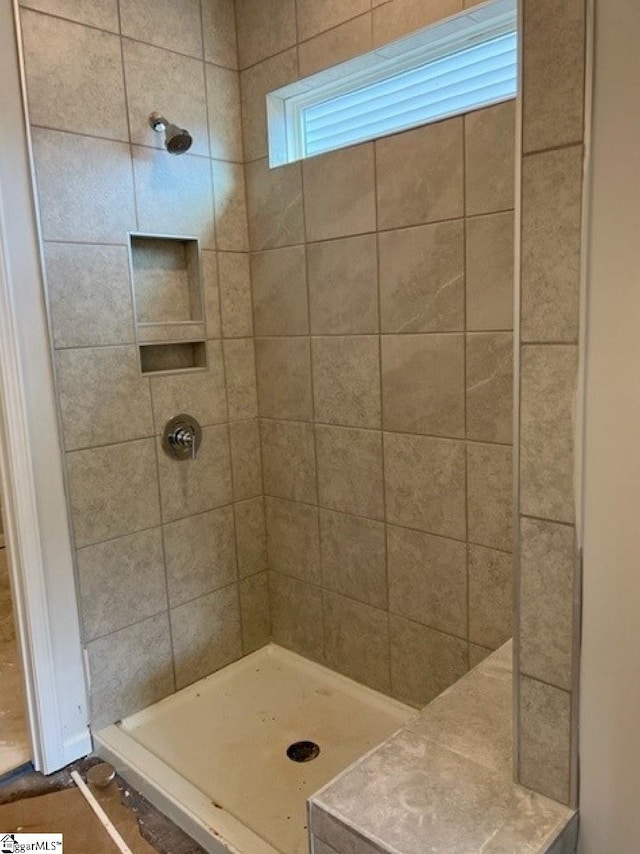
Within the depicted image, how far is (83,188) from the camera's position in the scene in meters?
1.86

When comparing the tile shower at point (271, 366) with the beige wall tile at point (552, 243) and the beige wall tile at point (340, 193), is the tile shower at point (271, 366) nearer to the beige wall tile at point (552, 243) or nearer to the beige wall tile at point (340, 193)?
the beige wall tile at point (340, 193)

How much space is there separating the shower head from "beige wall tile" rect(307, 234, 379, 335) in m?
0.49

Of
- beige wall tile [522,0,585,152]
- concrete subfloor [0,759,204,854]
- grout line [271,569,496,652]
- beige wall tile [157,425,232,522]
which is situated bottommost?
concrete subfloor [0,759,204,854]

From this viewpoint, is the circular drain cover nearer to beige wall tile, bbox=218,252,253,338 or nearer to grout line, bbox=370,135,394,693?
grout line, bbox=370,135,394,693

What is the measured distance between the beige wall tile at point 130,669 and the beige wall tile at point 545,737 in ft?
4.55

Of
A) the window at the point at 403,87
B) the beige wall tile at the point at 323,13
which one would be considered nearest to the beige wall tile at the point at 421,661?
the window at the point at 403,87

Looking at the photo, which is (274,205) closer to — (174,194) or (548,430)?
(174,194)

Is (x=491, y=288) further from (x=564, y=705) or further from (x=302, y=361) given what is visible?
(x=564, y=705)

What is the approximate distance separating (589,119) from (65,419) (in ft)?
5.07

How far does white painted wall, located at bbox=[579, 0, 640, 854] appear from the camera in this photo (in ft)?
2.79

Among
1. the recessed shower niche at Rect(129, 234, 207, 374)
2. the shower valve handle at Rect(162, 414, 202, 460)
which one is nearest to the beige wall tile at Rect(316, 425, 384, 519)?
the shower valve handle at Rect(162, 414, 202, 460)

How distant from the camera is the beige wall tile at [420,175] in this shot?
1709mm

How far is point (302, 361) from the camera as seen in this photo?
2.20m

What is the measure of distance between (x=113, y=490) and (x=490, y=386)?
118 centimetres
